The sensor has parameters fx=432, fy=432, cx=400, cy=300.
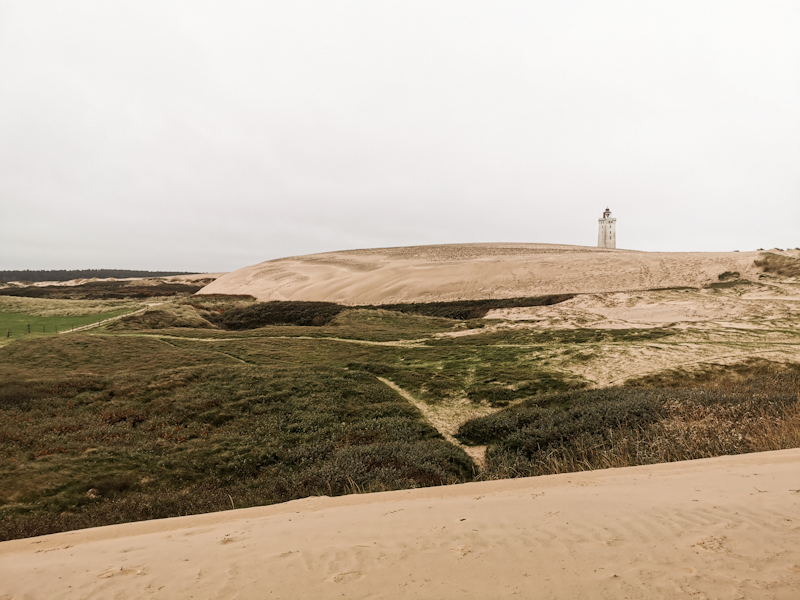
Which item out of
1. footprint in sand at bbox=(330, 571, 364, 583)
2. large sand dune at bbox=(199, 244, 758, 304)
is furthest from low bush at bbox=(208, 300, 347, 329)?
footprint in sand at bbox=(330, 571, 364, 583)

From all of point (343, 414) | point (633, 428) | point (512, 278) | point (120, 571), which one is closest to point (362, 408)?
point (343, 414)

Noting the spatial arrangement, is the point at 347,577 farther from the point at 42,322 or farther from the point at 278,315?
the point at 42,322

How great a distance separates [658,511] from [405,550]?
278 cm

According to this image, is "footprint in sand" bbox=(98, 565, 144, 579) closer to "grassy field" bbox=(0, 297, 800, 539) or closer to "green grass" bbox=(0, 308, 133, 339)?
"grassy field" bbox=(0, 297, 800, 539)

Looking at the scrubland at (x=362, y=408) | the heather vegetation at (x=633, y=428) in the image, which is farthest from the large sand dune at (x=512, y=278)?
the heather vegetation at (x=633, y=428)

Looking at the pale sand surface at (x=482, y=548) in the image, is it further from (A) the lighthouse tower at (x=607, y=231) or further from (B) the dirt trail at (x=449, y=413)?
(A) the lighthouse tower at (x=607, y=231)

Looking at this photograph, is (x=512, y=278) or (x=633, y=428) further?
(x=512, y=278)

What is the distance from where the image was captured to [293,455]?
1068 centimetres

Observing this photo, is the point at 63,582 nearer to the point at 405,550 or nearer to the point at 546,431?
the point at 405,550

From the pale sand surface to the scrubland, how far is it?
6.85 ft

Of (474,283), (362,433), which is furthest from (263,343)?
(474,283)

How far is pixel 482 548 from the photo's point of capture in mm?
4223

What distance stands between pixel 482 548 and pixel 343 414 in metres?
10.6

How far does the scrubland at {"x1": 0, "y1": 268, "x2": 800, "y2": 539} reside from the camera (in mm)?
8406
